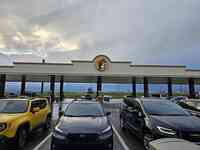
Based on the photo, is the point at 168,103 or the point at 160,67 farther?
the point at 160,67

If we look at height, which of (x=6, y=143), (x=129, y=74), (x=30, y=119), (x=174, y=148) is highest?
(x=129, y=74)

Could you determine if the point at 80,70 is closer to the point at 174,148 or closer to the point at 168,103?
the point at 168,103

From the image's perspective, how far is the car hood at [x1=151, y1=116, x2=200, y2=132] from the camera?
18.8 feet

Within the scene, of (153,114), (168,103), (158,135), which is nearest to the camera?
(158,135)

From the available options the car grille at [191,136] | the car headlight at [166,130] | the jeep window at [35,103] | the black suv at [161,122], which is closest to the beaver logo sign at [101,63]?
the jeep window at [35,103]

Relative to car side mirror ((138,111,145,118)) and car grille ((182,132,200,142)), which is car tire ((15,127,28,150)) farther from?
car grille ((182,132,200,142))

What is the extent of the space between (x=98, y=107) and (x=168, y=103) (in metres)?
2.83

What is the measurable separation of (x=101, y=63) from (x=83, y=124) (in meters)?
20.2

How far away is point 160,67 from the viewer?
87.6ft

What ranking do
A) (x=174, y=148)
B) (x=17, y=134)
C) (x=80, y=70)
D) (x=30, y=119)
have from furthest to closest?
1. (x=80, y=70)
2. (x=30, y=119)
3. (x=17, y=134)
4. (x=174, y=148)

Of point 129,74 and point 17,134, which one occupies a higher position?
point 129,74

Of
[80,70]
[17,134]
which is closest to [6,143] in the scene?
[17,134]

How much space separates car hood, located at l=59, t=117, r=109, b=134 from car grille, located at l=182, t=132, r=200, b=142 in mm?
2225

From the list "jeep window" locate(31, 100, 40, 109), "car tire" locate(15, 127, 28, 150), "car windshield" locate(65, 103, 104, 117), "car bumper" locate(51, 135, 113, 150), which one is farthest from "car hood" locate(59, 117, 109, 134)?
"jeep window" locate(31, 100, 40, 109)
